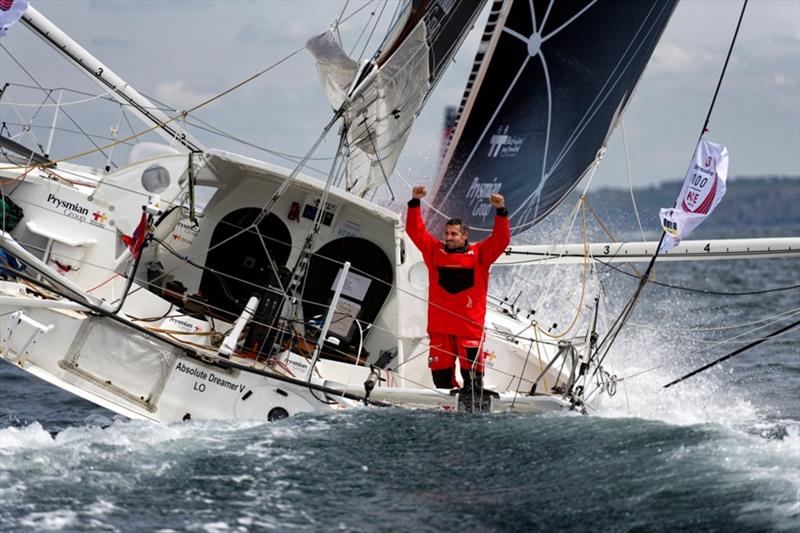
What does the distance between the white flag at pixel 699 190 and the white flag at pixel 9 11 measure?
13.8 ft

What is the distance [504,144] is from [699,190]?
317 centimetres

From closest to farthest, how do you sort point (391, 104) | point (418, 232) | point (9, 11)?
point (9, 11), point (418, 232), point (391, 104)

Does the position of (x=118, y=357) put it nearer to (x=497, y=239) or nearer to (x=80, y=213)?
(x=80, y=213)

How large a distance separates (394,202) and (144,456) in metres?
4.10

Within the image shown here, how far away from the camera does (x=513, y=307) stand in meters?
11.1

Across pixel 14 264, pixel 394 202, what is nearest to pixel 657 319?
pixel 394 202

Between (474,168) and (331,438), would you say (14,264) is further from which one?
(474,168)

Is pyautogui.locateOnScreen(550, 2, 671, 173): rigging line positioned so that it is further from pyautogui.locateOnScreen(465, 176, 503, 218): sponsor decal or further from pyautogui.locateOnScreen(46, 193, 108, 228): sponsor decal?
pyautogui.locateOnScreen(46, 193, 108, 228): sponsor decal

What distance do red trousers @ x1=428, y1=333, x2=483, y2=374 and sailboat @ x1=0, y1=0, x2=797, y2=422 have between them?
0.23m

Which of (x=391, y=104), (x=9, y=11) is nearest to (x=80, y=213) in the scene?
(x=9, y=11)

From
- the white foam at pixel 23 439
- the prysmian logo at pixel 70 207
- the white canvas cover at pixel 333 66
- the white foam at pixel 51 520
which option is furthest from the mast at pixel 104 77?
the white foam at pixel 51 520

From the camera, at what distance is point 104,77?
11508 mm

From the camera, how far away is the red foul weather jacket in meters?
7.57

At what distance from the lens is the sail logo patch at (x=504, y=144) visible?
34.3 ft
